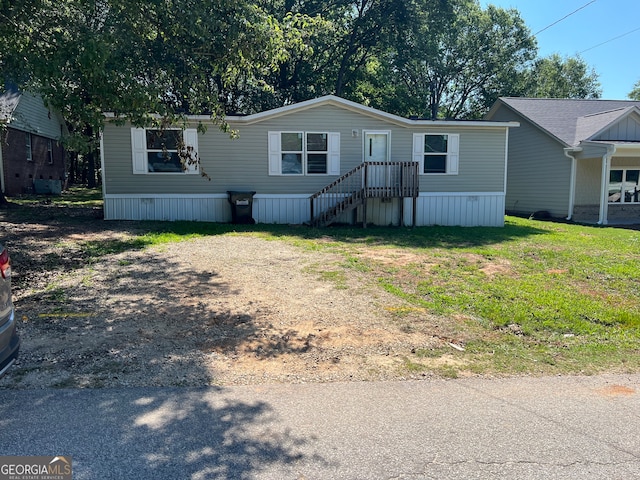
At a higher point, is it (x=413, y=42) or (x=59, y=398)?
(x=413, y=42)

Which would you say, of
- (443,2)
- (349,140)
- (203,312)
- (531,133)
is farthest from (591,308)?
(443,2)

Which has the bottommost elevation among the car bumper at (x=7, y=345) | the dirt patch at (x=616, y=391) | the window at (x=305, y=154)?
the dirt patch at (x=616, y=391)

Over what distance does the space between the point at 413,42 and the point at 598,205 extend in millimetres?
13017

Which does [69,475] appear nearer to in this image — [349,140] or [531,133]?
[349,140]

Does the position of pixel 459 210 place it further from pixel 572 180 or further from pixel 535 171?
pixel 535 171

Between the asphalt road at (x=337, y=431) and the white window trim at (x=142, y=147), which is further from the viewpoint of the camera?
the white window trim at (x=142, y=147)

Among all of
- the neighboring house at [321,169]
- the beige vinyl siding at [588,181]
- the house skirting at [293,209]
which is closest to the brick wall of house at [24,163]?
the house skirting at [293,209]

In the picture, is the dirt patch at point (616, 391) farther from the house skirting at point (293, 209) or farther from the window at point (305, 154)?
the window at point (305, 154)

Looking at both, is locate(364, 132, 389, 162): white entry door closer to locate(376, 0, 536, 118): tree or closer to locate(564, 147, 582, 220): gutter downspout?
locate(564, 147, 582, 220): gutter downspout

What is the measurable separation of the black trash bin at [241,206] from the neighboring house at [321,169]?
42cm

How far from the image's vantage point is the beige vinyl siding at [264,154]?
45.9 ft

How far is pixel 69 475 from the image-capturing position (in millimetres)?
2609

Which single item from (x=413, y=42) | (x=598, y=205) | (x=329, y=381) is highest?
(x=413, y=42)
